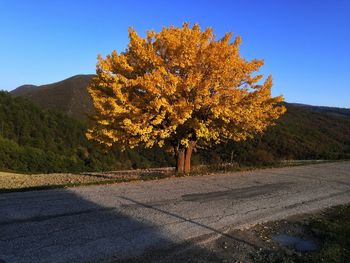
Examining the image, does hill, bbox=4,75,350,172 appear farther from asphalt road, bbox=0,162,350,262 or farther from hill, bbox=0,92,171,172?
asphalt road, bbox=0,162,350,262

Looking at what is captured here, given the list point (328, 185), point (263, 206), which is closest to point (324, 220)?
point (263, 206)

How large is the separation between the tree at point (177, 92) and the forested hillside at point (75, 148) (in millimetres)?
17444

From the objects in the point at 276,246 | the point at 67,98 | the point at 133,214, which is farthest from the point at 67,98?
the point at 276,246

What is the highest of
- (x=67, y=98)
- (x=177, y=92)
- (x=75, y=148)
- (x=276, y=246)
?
(x=67, y=98)

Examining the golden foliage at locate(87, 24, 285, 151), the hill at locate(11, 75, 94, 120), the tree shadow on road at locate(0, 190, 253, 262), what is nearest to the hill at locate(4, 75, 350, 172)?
the hill at locate(11, 75, 94, 120)

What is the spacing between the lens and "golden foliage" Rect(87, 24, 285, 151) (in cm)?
1756

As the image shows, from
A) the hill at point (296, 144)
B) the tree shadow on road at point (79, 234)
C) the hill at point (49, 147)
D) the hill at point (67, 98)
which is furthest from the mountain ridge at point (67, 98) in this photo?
the tree shadow on road at point (79, 234)

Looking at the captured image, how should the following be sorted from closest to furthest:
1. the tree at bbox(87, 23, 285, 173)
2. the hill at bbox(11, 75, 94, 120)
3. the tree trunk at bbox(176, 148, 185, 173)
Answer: the tree at bbox(87, 23, 285, 173)
the tree trunk at bbox(176, 148, 185, 173)
the hill at bbox(11, 75, 94, 120)

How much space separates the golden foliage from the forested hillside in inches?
686

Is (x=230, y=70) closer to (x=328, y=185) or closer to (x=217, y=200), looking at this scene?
(x=328, y=185)

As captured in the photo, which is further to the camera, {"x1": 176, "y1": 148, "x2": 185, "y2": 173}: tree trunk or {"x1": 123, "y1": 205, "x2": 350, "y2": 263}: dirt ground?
{"x1": 176, "y1": 148, "x2": 185, "y2": 173}: tree trunk

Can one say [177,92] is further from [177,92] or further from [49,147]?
[49,147]

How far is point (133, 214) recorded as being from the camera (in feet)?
31.0

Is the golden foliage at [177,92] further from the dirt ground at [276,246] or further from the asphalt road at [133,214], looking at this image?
the dirt ground at [276,246]
